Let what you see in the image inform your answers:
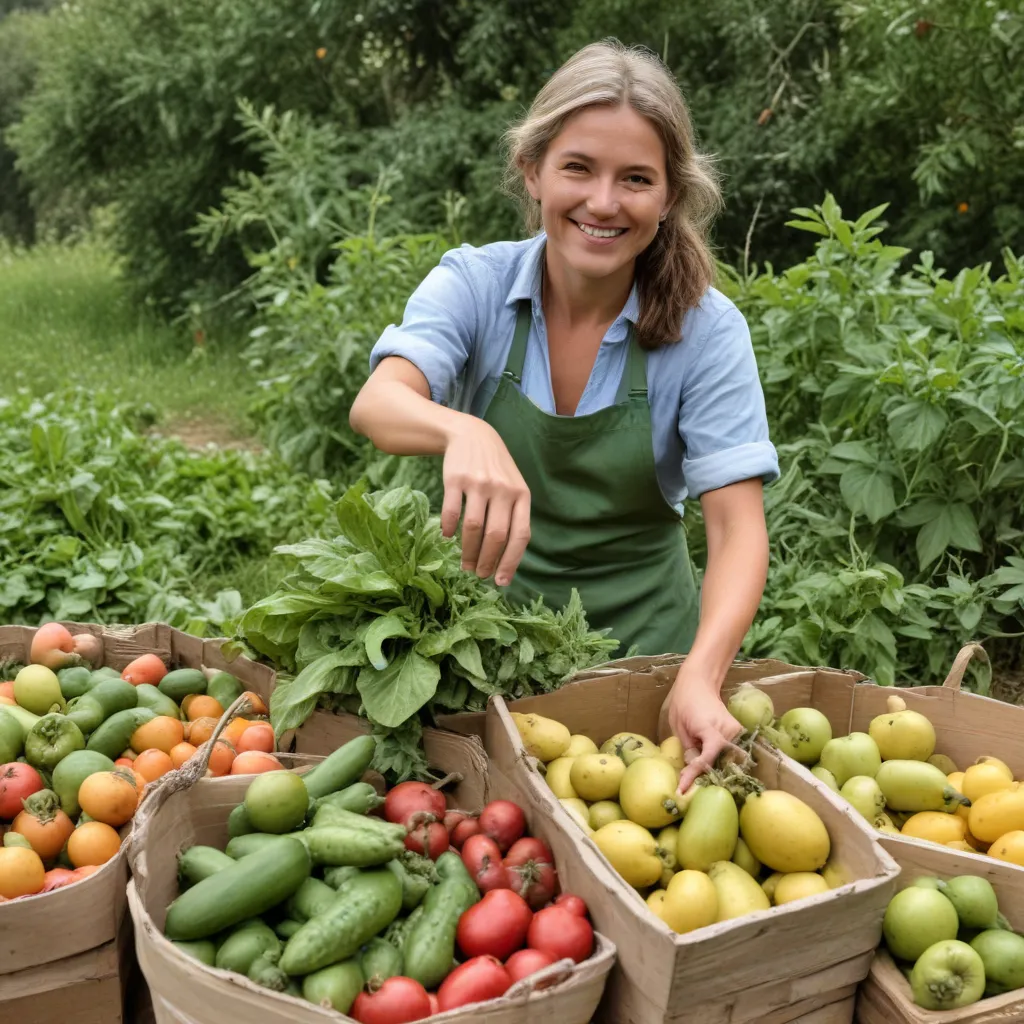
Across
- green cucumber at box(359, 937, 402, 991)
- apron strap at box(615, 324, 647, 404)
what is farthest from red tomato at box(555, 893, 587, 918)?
apron strap at box(615, 324, 647, 404)

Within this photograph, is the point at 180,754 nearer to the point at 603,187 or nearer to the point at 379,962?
the point at 379,962

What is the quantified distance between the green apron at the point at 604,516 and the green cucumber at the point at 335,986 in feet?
3.86

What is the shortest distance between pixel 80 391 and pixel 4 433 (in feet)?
5.76

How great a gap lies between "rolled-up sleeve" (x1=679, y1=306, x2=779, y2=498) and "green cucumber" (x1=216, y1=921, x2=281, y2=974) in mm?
1178

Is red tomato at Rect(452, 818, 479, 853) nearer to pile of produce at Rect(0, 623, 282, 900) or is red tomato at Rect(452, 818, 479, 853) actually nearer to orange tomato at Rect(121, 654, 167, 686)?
pile of produce at Rect(0, 623, 282, 900)

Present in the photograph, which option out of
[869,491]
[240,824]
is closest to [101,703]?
[240,824]

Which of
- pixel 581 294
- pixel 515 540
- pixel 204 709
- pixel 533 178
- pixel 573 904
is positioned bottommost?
pixel 204 709

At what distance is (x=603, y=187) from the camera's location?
2.07 metres

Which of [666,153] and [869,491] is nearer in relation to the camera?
[666,153]

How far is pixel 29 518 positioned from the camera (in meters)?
3.94

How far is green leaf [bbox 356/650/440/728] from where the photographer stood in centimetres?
181

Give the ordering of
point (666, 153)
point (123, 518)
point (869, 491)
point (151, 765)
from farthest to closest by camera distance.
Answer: point (123, 518), point (869, 491), point (666, 153), point (151, 765)

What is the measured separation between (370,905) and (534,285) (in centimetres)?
138

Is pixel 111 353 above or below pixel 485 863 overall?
below
